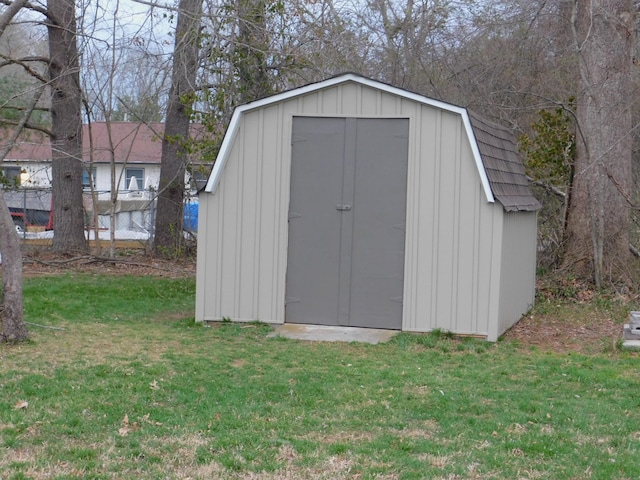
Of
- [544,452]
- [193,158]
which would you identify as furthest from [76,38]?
[544,452]

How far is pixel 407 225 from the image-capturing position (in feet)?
33.1

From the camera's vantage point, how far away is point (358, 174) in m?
10.2

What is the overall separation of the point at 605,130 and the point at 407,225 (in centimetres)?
580

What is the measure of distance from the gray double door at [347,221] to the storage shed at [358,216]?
0.01 metres

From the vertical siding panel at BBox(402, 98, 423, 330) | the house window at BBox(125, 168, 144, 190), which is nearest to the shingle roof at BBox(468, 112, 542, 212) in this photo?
the vertical siding panel at BBox(402, 98, 423, 330)

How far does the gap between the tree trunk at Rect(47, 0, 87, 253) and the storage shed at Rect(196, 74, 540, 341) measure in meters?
8.14

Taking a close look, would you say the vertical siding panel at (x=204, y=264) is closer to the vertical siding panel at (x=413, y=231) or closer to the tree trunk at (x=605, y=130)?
the vertical siding panel at (x=413, y=231)

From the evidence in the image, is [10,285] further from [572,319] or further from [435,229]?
[572,319]

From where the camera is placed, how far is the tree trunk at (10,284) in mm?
8648

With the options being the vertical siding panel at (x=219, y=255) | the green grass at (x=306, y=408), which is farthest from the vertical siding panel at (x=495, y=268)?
the vertical siding panel at (x=219, y=255)

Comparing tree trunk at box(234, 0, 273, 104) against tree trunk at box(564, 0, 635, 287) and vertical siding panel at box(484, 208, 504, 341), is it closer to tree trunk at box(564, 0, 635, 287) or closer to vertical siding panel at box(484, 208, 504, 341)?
tree trunk at box(564, 0, 635, 287)

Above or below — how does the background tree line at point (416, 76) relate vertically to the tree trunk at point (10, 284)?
above

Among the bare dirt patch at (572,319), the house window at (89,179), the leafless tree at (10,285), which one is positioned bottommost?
the bare dirt patch at (572,319)

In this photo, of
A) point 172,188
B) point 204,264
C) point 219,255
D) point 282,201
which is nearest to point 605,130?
point 282,201
